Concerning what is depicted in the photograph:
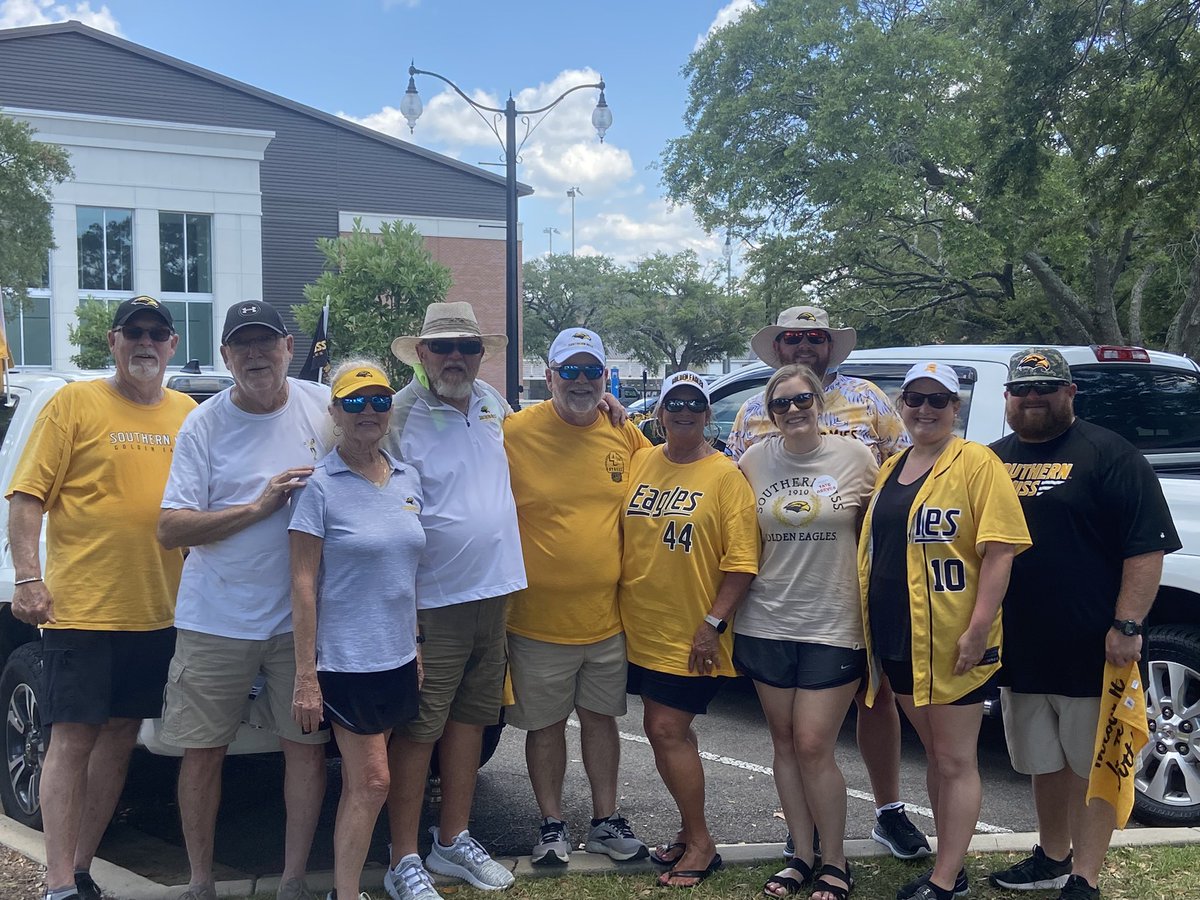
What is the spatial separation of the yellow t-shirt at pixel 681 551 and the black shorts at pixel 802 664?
13 centimetres

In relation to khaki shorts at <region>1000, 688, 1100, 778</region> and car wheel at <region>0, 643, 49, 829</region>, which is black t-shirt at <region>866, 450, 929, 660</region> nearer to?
khaki shorts at <region>1000, 688, 1100, 778</region>

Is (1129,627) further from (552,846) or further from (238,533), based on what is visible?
(238,533)

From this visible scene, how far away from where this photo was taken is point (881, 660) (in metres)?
3.64

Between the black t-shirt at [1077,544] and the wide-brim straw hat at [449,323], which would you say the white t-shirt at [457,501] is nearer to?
the wide-brim straw hat at [449,323]

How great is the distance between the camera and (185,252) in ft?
123

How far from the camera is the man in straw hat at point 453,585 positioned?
3.68 meters

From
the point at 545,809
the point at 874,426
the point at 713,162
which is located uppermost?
the point at 713,162

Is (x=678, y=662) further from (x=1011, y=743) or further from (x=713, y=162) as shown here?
(x=713, y=162)

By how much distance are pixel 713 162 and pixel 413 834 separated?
22.9 m

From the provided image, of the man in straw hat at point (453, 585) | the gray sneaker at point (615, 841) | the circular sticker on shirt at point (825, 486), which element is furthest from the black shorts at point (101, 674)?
the circular sticker on shirt at point (825, 486)

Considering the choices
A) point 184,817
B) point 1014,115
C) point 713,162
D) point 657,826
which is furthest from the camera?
point 713,162

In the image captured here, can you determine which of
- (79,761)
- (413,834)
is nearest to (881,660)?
(413,834)

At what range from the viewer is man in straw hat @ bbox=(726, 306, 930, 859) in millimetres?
4043

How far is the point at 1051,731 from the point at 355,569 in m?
2.42
